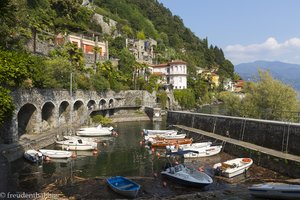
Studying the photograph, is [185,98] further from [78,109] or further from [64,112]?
[64,112]

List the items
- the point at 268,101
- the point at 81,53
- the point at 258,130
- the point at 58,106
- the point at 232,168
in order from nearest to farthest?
the point at 232,168
the point at 258,130
the point at 268,101
the point at 58,106
the point at 81,53

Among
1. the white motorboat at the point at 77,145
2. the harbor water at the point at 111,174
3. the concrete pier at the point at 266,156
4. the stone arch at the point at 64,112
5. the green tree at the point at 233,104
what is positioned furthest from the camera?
the stone arch at the point at 64,112

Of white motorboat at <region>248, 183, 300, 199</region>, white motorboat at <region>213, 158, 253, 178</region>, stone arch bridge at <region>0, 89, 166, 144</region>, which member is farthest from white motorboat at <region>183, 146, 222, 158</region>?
stone arch bridge at <region>0, 89, 166, 144</region>

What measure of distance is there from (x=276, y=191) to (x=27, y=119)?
95.8 ft

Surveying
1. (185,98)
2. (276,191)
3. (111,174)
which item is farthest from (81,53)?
(276,191)

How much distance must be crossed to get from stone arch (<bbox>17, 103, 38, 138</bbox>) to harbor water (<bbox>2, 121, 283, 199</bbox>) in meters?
7.53

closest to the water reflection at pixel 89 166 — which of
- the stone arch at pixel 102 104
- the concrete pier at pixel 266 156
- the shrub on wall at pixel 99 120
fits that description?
the concrete pier at pixel 266 156

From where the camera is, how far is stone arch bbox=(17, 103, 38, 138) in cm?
3619

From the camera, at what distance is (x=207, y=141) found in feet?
119

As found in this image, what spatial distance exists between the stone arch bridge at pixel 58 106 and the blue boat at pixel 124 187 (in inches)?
541

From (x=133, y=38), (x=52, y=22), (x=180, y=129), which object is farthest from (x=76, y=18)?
(x=180, y=129)

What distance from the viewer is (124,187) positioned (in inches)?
788

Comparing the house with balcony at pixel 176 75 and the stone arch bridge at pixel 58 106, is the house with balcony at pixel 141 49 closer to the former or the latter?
the house with balcony at pixel 176 75

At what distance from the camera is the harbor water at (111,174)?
20297mm
